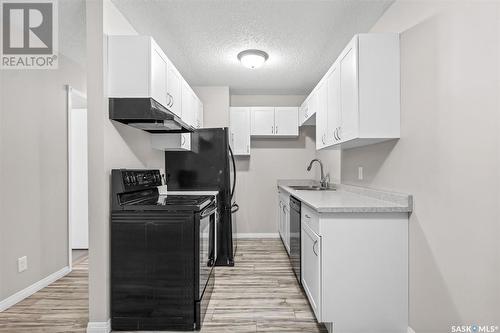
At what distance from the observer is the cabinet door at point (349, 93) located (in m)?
1.97

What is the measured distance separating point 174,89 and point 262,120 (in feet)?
6.60

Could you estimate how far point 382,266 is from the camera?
5.91 ft

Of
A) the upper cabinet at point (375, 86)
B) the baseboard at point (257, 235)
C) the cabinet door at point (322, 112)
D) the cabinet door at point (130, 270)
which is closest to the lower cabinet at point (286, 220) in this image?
the baseboard at point (257, 235)

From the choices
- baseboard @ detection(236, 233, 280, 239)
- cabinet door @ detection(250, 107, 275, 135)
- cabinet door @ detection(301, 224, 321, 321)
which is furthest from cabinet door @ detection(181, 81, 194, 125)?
baseboard @ detection(236, 233, 280, 239)

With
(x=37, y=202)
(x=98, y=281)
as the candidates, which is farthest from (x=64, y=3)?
(x=98, y=281)

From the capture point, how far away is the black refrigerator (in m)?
3.30

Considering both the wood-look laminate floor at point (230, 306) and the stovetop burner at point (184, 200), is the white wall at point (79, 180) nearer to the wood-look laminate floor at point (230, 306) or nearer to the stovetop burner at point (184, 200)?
the wood-look laminate floor at point (230, 306)

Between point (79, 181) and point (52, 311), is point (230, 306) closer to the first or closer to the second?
point (52, 311)

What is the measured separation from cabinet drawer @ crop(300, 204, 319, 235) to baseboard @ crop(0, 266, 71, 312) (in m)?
2.64

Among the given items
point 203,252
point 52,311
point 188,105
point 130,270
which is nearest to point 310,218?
point 203,252

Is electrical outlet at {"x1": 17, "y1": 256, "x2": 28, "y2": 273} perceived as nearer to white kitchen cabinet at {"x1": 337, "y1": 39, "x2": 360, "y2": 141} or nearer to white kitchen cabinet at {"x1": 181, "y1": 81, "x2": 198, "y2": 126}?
white kitchen cabinet at {"x1": 181, "y1": 81, "x2": 198, "y2": 126}

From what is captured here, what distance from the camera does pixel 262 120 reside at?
14.4 ft

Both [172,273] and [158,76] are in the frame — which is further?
[158,76]

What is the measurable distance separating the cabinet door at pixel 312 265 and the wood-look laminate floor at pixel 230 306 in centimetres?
21
